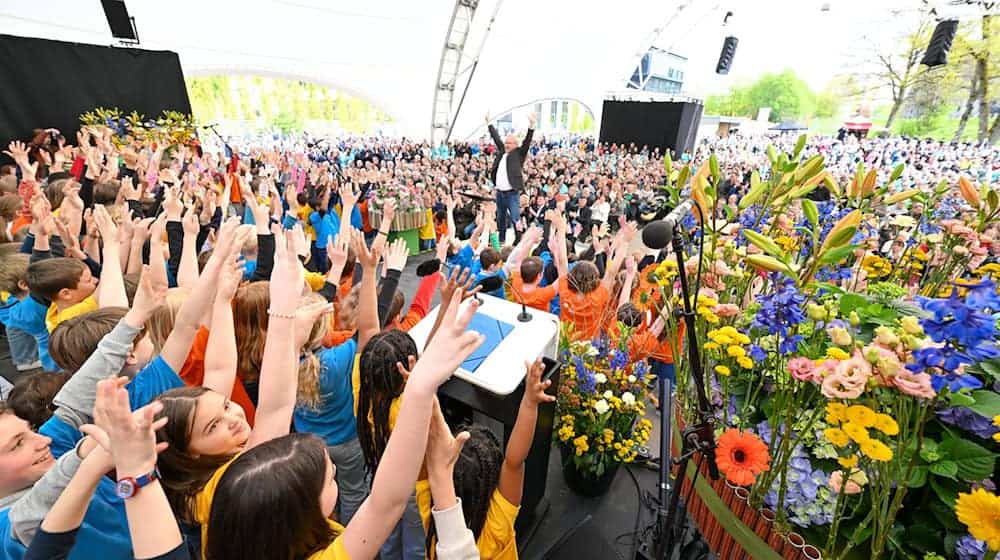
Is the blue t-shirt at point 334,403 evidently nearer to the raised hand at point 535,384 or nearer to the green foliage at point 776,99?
the raised hand at point 535,384

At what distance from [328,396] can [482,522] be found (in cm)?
90

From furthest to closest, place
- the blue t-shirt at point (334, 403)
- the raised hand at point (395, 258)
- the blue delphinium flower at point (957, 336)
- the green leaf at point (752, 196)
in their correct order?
the raised hand at point (395, 258) → the blue t-shirt at point (334, 403) → the green leaf at point (752, 196) → the blue delphinium flower at point (957, 336)

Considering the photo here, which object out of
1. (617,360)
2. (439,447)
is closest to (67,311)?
(439,447)

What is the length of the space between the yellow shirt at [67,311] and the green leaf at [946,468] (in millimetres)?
3104

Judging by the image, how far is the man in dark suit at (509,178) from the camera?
7203 mm

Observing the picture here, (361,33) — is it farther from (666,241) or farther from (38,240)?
(666,241)

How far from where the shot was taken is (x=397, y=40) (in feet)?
51.3

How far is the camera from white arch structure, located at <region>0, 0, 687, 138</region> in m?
11.5

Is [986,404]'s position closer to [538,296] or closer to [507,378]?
[507,378]

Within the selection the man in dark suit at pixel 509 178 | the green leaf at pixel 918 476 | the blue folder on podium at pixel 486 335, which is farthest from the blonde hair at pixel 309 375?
the man in dark suit at pixel 509 178

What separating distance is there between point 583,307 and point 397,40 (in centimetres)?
1622

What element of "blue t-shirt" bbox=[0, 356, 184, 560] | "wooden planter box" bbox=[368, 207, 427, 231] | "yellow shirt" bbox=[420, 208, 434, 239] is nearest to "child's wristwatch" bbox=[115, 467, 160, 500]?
"blue t-shirt" bbox=[0, 356, 184, 560]

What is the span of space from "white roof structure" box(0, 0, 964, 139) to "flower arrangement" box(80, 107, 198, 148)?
2.82 meters

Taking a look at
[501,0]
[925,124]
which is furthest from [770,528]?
[925,124]
